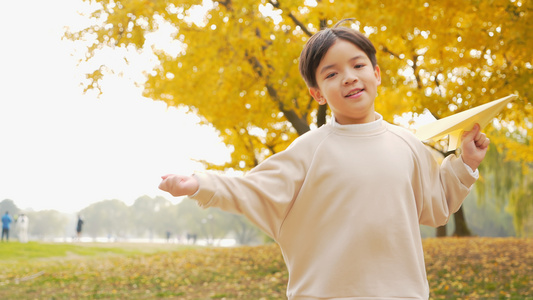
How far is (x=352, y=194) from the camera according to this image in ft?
5.69

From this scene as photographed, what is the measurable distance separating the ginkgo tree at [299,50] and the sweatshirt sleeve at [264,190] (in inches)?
152

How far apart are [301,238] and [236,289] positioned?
5.69m

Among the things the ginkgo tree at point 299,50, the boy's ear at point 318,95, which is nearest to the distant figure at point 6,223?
the ginkgo tree at point 299,50

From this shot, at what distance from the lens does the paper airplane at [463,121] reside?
6.06ft

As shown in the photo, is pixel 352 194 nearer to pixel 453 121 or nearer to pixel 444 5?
pixel 453 121

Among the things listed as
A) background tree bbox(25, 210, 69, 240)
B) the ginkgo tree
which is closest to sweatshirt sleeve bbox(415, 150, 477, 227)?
the ginkgo tree

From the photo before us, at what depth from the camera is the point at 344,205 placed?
1.74 meters

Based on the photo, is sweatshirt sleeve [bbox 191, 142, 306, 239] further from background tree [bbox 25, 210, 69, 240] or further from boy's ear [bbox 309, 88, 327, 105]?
background tree [bbox 25, 210, 69, 240]

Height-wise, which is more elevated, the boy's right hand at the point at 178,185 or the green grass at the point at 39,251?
the boy's right hand at the point at 178,185

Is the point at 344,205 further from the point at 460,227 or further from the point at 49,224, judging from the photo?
the point at 49,224

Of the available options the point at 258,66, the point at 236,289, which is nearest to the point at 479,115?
the point at 236,289

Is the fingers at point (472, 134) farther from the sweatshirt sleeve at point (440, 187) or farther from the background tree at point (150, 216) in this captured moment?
the background tree at point (150, 216)

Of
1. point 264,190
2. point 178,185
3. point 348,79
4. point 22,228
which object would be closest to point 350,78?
point 348,79

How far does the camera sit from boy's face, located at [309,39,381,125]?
1.80m
